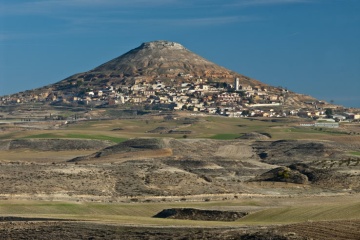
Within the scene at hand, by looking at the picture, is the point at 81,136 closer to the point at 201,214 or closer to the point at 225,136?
the point at 225,136

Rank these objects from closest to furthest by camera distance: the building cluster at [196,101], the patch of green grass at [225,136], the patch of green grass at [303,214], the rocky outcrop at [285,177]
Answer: the patch of green grass at [303,214], the rocky outcrop at [285,177], the patch of green grass at [225,136], the building cluster at [196,101]

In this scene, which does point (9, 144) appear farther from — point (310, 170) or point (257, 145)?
point (310, 170)

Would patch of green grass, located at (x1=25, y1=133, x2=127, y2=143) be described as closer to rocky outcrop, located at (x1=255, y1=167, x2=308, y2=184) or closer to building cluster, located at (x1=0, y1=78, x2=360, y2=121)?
rocky outcrop, located at (x1=255, y1=167, x2=308, y2=184)

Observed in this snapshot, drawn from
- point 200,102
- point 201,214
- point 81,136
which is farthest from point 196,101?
point 201,214

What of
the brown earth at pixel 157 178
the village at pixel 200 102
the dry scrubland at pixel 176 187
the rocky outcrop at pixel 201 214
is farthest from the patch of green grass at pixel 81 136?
the rocky outcrop at pixel 201 214

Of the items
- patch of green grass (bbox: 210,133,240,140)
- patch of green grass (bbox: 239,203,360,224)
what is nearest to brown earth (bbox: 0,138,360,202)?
patch of green grass (bbox: 239,203,360,224)

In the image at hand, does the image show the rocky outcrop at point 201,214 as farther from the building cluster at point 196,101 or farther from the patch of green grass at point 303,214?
the building cluster at point 196,101

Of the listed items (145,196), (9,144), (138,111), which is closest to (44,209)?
(145,196)

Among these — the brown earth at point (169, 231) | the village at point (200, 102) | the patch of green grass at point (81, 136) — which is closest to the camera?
the brown earth at point (169, 231)

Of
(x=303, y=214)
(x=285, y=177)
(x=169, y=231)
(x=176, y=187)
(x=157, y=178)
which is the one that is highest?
(x=169, y=231)
